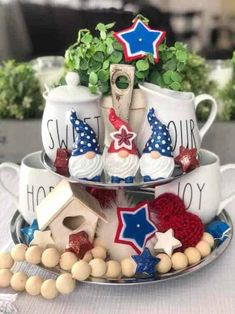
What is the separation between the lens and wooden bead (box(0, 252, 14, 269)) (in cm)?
54

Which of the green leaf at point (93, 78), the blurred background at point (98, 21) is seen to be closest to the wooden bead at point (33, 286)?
the green leaf at point (93, 78)

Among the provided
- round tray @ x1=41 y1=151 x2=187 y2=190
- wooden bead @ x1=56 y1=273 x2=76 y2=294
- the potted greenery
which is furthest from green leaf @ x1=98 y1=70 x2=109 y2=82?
the potted greenery

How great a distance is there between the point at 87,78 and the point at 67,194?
135 millimetres

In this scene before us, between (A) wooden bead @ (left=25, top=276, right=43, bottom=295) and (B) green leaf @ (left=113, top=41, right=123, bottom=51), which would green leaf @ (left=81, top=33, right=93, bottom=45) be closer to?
(B) green leaf @ (left=113, top=41, right=123, bottom=51)

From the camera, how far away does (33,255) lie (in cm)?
53

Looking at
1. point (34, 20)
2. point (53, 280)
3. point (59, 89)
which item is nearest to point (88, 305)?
point (53, 280)

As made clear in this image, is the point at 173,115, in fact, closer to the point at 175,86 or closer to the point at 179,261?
the point at 175,86

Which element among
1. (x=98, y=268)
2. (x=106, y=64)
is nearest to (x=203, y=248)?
(x=98, y=268)

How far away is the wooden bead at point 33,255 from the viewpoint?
53 centimetres

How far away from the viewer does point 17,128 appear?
0.90 metres

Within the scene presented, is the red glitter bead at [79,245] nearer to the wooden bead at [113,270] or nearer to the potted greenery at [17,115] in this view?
the wooden bead at [113,270]

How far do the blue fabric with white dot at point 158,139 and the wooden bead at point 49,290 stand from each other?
6.4 inches

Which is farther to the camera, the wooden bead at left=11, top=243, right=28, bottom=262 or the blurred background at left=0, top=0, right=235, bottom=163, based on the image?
the blurred background at left=0, top=0, right=235, bottom=163

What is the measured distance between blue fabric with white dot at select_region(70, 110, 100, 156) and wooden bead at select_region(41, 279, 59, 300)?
13 centimetres
